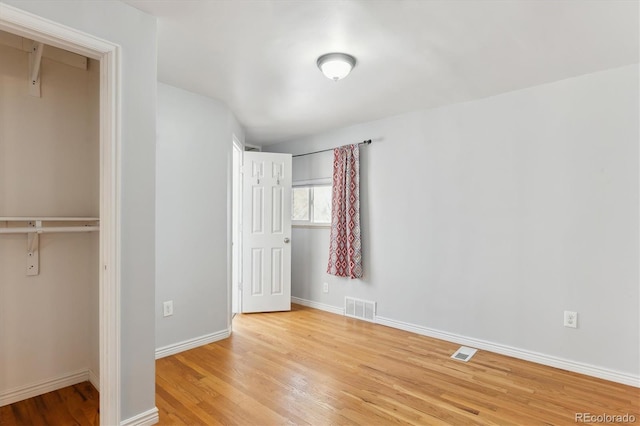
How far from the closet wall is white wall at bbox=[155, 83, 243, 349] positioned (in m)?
0.53

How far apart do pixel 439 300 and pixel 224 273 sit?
7.22 ft

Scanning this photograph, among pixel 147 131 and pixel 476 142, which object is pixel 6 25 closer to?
pixel 147 131

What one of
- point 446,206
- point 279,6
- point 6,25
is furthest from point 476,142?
point 6,25

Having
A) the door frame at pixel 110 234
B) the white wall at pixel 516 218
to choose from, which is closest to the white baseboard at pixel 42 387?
the door frame at pixel 110 234

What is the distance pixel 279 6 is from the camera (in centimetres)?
183

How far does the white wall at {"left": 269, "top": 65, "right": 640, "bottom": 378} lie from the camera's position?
253cm

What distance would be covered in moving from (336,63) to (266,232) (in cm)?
250

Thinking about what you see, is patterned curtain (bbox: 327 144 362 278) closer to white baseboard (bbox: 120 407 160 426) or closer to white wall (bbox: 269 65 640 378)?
white wall (bbox: 269 65 640 378)

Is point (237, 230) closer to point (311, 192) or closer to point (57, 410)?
point (311, 192)

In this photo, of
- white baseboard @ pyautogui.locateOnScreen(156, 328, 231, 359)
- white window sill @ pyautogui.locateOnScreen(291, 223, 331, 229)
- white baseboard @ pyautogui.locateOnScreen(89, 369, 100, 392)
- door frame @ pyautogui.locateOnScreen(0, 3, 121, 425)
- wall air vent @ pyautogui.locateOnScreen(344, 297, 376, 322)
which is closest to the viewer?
door frame @ pyautogui.locateOnScreen(0, 3, 121, 425)

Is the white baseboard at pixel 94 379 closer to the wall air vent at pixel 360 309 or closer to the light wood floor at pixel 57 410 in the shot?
the light wood floor at pixel 57 410

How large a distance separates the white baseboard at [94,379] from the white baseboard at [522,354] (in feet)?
8.85

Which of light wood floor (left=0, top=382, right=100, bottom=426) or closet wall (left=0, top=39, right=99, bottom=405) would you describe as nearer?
light wood floor (left=0, top=382, right=100, bottom=426)
